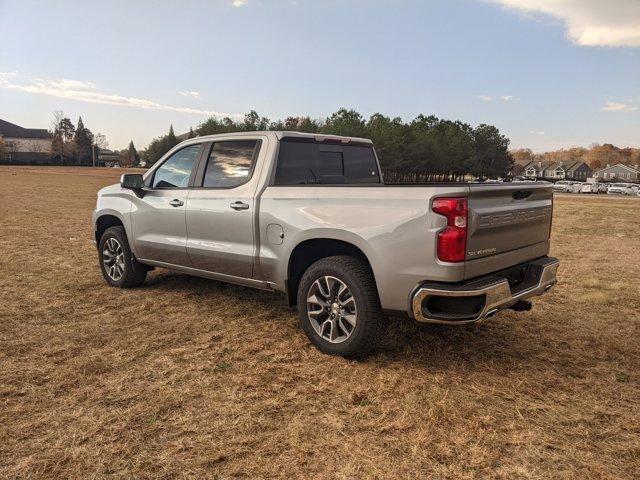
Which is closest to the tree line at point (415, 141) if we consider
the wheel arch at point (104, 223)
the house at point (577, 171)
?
the house at point (577, 171)

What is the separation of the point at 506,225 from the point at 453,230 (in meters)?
0.66

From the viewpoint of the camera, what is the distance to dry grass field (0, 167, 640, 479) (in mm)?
2666

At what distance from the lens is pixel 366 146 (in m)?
5.50

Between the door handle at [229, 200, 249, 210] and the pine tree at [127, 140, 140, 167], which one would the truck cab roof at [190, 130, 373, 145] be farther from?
the pine tree at [127, 140, 140, 167]

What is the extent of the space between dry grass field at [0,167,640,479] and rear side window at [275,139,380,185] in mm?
1526

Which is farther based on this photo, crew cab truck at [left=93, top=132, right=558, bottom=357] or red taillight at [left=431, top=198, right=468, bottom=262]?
crew cab truck at [left=93, top=132, right=558, bottom=357]

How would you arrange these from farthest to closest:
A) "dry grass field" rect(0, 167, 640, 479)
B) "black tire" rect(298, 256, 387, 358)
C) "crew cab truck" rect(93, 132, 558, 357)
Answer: "black tire" rect(298, 256, 387, 358)
"crew cab truck" rect(93, 132, 558, 357)
"dry grass field" rect(0, 167, 640, 479)

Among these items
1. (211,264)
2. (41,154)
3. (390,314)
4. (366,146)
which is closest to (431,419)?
(390,314)

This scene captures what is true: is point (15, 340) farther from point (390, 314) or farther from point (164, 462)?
point (390, 314)

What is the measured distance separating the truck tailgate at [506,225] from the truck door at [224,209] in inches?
79.8

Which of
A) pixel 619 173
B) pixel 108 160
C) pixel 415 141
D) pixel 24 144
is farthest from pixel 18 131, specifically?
pixel 619 173

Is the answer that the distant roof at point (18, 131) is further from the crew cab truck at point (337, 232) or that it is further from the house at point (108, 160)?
the crew cab truck at point (337, 232)

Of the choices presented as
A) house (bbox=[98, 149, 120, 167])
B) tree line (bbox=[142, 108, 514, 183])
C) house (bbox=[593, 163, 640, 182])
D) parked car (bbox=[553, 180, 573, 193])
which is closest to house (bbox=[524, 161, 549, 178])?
house (bbox=[593, 163, 640, 182])

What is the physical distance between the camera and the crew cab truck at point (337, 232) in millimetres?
3414
